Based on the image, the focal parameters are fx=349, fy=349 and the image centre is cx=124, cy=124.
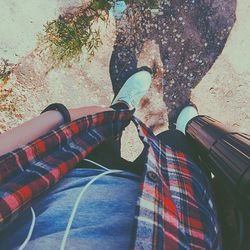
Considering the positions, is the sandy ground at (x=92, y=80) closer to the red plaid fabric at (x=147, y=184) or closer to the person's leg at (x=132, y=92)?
the person's leg at (x=132, y=92)

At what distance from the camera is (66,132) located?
1.34 metres

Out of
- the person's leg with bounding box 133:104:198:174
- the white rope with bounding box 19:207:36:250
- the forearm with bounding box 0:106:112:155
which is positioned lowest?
the white rope with bounding box 19:207:36:250

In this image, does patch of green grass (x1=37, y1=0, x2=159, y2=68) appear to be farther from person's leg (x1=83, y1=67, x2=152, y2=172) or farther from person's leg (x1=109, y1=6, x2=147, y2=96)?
person's leg (x1=83, y1=67, x2=152, y2=172)

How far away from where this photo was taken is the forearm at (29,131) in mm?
1283

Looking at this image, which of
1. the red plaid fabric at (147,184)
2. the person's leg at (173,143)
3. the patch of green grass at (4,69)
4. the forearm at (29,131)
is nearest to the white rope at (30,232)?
the red plaid fabric at (147,184)

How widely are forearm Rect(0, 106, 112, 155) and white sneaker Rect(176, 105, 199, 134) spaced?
0.95 metres

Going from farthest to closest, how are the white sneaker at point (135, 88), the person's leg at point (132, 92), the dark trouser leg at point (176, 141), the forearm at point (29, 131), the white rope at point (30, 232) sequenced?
1. the white sneaker at point (135, 88)
2. the person's leg at point (132, 92)
3. the dark trouser leg at point (176, 141)
4. the forearm at point (29, 131)
5. the white rope at point (30, 232)

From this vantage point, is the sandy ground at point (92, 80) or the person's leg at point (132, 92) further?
the sandy ground at point (92, 80)

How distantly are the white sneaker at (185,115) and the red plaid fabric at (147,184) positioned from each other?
79cm

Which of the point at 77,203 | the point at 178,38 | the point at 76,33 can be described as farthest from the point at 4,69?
the point at 77,203

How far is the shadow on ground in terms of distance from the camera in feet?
7.82

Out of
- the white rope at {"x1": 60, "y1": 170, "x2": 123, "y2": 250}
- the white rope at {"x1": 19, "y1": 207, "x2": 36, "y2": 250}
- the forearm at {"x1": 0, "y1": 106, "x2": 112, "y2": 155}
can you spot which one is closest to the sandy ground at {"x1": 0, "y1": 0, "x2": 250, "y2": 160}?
the forearm at {"x1": 0, "y1": 106, "x2": 112, "y2": 155}

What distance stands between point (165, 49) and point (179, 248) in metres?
1.70

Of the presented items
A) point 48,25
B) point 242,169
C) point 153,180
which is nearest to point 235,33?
point 48,25
